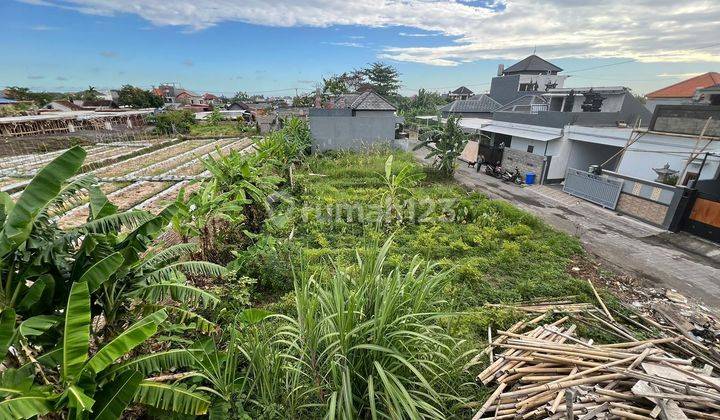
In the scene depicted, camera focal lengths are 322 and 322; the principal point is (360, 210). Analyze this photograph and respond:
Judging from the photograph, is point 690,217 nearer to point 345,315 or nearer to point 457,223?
point 457,223

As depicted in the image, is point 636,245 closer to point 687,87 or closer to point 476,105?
point 476,105

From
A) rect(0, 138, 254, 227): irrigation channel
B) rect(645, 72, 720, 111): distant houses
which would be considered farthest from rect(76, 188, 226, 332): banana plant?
rect(645, 72, 720, 111): distant houses

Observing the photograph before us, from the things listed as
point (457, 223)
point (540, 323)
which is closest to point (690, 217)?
point (457, 223)

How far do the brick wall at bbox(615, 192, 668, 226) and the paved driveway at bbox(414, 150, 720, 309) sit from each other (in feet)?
1.01

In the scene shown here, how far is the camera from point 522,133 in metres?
15.8

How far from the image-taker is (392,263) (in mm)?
6770

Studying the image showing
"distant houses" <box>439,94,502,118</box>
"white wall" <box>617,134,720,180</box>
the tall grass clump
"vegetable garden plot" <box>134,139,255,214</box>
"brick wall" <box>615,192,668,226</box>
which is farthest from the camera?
"distant houses" <box>439,94,502,118</box>

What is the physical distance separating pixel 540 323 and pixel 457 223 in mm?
5010

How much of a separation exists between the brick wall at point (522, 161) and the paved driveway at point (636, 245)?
189 cm

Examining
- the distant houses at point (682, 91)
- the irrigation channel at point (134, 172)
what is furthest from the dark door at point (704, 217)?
the distant houses at point (682, 91)

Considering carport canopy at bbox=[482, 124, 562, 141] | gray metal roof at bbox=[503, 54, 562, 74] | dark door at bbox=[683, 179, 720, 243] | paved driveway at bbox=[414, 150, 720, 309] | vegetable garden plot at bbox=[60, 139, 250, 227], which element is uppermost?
gray metal roof at bbox=[503, 54, 562, 74]

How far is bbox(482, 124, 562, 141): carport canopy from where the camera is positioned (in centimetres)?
1449

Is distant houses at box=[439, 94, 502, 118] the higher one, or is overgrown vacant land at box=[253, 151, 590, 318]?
distant houses at box=[439, 94, 502, 118]

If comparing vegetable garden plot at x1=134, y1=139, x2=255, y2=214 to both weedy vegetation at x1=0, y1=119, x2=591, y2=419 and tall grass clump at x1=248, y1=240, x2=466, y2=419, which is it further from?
tall grass clump at x1=248, y1=240, x2=466, y2=419
